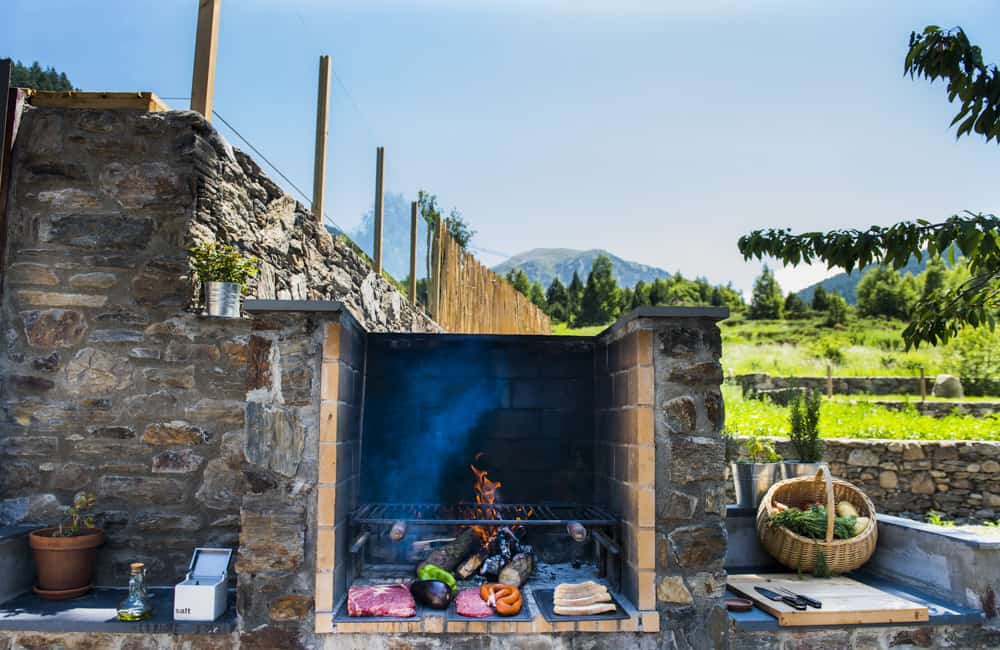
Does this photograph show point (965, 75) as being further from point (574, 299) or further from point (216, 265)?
Result: point (574, 299)

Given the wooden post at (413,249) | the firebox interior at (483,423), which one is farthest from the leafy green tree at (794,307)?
the firebox interior at (483,423)

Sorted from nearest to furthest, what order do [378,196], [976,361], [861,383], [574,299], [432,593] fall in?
[432,593], [378,196], [861,383], [976,361], [574,299]

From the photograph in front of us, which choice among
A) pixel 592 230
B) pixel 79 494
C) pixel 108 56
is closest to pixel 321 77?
pixel 108 56

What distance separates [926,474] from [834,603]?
7611mm

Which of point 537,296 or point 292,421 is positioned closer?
point 292,421

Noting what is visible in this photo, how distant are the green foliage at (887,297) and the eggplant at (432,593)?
42950 millimetres

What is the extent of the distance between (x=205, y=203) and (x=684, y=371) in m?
2.69

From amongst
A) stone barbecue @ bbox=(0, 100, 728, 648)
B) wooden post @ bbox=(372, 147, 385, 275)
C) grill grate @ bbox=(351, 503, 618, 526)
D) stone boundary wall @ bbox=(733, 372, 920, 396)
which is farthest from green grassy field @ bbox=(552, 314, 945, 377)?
grill grate @ bbox=(351, 503, 618, 526)

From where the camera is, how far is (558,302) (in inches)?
1371

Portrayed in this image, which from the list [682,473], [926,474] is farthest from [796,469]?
[926,474]

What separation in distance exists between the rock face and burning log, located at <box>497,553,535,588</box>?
18317mm

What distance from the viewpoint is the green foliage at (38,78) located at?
3.76 metres

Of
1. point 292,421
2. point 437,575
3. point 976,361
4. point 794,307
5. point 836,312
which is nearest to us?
point 292,421

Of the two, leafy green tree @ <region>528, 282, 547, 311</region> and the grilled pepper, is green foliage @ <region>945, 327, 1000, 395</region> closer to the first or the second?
leafy green tree @ <region>528, 282, 547, 311</region>
